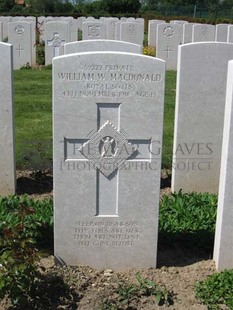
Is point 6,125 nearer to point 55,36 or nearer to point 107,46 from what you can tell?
point 107,46

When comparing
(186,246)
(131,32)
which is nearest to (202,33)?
(131,32)

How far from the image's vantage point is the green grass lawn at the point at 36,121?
6.86 m

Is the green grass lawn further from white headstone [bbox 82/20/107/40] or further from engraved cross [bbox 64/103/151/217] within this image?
white headstone [bbox 82/20/107/40]

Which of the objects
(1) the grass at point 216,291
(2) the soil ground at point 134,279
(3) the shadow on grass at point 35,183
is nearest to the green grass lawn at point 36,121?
(3) the shadow on grass at point 35,183

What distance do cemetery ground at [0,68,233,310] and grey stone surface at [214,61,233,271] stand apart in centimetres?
17

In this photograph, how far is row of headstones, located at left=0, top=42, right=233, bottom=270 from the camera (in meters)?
3.77

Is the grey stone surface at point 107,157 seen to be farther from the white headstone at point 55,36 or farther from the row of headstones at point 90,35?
the white headstone at point 55,36

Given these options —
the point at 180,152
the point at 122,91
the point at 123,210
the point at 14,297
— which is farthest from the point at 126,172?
the point at 180,152

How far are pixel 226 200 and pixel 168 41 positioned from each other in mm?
12702

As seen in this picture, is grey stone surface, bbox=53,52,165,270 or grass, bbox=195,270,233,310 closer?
grass, bbox=195,270,233,310

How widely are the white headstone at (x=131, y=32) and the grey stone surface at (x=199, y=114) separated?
454 inches

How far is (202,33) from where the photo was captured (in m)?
17.6

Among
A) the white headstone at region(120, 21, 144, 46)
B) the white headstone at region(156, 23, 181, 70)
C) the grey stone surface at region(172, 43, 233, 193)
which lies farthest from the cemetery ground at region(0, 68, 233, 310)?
the white headstone at region(120, 21, 144, 46)

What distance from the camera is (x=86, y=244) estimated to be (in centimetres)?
412
